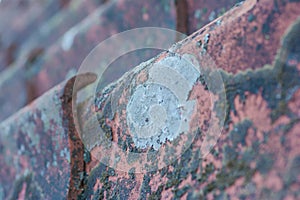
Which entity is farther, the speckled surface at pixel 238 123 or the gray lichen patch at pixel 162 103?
the gray lichen patch at pixel 162 103

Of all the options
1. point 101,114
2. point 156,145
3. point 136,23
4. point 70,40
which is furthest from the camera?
point 70,40

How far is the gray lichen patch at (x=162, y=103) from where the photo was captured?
0.55m

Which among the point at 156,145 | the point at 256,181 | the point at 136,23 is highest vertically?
the point at 136,23

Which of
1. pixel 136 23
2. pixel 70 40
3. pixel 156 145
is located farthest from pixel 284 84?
pixel 70 40

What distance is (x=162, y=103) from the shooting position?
580mm

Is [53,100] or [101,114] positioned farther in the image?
[53,100]

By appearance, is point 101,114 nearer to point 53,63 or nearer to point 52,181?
point 52,181

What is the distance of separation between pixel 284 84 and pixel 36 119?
1.80ft

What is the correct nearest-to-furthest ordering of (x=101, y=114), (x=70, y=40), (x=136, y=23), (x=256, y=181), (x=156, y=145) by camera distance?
(x=256, y=181) < (x=156, y=145) < (x=101, y=114) < (x=136, y=23) < (x=70, y=40)

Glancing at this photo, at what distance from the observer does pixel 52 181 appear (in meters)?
0.78

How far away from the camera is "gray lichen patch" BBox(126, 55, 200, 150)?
0.55m

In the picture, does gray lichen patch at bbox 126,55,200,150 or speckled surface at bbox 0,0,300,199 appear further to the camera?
gray lichen patch at bbox 126,55,200,150

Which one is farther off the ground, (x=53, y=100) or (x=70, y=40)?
(x=70, y=40)

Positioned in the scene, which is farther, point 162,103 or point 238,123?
point 162,103
